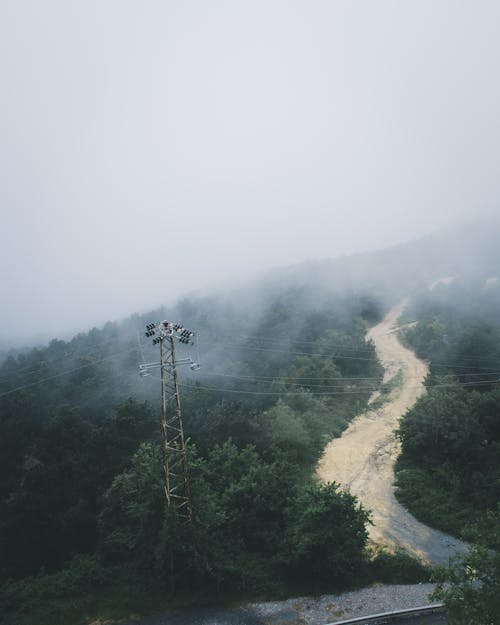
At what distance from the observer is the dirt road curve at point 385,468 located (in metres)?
25.3

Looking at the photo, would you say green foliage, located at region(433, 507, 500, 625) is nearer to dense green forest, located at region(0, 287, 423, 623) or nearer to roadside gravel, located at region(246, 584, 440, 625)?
roadside gravel, located at region(246, 584, 440, 625)

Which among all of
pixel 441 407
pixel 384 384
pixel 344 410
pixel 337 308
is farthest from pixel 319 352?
pixel 441 407

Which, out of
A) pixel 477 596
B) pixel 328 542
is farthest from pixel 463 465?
pixel 477 596

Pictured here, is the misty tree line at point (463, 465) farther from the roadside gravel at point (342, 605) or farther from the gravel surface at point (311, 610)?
the gravel surface at point (311, 610)

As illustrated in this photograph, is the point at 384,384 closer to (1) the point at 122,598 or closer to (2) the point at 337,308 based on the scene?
(2) the point at 337,308

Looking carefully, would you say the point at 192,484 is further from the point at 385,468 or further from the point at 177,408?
the point at 385,468

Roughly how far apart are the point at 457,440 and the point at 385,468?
7111 millimetres

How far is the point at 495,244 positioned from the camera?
100 m

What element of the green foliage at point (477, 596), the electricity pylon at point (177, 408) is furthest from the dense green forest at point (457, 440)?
the electricity pylon at point (177, 408)

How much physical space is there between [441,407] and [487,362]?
57.3 ft

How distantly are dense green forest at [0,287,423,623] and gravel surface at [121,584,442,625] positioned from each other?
0.87 m

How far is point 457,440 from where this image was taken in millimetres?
31453

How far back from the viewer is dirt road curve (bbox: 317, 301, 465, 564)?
25281mm

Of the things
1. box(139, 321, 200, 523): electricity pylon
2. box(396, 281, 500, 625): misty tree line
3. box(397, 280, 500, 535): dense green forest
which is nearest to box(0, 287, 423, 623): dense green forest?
box(139, 321, 200, 523): electricity pylon
